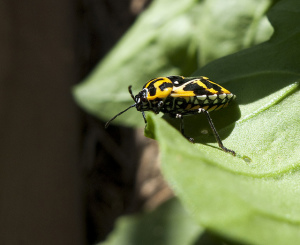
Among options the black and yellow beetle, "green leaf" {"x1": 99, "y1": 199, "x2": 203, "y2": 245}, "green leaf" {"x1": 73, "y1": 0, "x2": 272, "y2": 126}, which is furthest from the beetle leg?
"green leaf" {"x1": 99, "y1": 199, "x2": 203, "y2": 245}

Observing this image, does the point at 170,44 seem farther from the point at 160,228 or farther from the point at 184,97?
the point at 160,228

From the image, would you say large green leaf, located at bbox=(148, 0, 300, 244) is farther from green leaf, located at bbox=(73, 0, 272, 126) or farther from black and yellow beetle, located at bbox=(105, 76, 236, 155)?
green leaf, located at bbox=(73, 0, 272, 126)

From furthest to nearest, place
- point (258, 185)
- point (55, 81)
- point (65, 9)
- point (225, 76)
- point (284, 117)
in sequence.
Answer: point (65, 9) → point (55, 81) → point (225, 76) → point (284, 117) → point (258, 185)

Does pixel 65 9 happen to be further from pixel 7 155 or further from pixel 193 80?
pixel 193 80

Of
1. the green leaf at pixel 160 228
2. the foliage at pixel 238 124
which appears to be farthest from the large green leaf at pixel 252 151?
the green leaf at pixel 160 228

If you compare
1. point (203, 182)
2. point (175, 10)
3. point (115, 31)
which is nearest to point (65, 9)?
point (115, 31)

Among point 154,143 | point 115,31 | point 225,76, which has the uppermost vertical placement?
point 225,76

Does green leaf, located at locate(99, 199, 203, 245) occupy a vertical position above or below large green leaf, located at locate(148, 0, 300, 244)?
below
